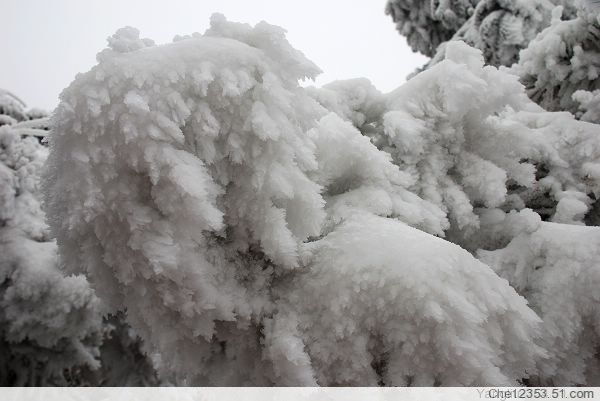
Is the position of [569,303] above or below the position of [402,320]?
below

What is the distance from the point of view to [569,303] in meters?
1.94

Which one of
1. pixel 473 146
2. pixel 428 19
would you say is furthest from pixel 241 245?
pixel 428 19

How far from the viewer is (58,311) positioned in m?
4.04

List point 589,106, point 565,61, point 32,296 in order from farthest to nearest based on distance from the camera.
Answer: point 32,296, point 565,61, point 589,106

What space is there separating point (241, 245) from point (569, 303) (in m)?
1.58

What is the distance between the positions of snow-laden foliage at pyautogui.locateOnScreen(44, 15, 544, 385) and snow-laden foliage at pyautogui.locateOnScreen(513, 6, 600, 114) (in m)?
2.98

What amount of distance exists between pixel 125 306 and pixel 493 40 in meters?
5.90

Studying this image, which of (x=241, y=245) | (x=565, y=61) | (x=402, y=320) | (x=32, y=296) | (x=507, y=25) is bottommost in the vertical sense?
(x=32, y=296)

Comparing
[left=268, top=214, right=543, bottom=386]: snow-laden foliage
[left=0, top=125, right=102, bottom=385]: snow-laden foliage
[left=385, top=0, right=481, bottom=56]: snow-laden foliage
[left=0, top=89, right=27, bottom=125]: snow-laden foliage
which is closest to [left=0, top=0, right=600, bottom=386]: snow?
[left=268, top=214, right=543, bottom=386]: snow-laden foliage

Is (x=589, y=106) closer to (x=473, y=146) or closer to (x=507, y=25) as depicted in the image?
(x=473, y=146)

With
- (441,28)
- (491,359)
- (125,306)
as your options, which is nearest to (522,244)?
(491,359)

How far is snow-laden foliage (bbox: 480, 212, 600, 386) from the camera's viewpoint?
6.29ft
